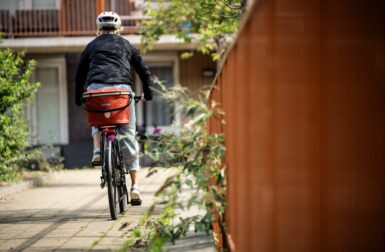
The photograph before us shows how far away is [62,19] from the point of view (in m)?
18.5

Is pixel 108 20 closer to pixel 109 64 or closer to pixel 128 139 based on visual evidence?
pixel 109 64

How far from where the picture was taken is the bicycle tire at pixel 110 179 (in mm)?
5445

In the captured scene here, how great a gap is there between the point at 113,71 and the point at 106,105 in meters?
0.47

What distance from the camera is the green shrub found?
29.1ft


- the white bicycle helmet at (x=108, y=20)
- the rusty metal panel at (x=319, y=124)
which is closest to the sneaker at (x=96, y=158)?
the white bicycle helmet at (x=108, y=20)

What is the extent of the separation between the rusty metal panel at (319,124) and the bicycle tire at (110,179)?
10.4 ft

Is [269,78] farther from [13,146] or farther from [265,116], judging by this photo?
[13,146]

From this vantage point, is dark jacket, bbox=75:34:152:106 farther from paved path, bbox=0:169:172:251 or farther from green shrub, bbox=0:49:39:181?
green shrub, bbox=0:49:39:181

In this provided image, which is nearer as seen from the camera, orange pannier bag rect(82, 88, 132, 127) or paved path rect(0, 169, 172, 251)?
paved path rect(0, 169, 172, 251)

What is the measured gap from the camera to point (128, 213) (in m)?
6.16

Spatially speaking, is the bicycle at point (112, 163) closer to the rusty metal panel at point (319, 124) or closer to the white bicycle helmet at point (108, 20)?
the white bicycle helmet at point (108, 20)

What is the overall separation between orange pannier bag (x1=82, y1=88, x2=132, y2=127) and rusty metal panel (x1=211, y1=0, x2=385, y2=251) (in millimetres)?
3384

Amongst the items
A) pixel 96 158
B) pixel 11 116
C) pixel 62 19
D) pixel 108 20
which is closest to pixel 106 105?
pixel 96 158

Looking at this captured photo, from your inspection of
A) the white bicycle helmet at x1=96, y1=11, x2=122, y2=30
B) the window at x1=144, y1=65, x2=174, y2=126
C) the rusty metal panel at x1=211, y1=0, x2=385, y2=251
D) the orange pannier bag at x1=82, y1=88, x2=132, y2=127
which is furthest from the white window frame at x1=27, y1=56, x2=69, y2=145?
the rusty metal panel at x1=211, y1=0, x2=385, y2=251
